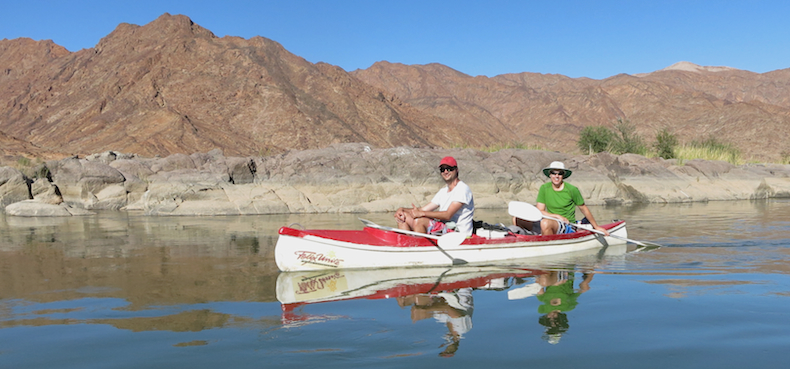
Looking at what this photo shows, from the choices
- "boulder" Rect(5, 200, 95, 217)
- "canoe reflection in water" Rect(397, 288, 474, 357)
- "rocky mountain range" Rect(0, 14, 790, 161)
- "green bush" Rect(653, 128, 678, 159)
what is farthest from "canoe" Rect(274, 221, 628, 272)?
"rocky mountain range" Rect(0, 14, 790, 161)

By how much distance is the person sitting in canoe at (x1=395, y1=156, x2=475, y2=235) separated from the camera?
26.5 ft

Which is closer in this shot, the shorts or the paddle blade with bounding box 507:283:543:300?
the paddle blade with bounding box 507:283:543:300

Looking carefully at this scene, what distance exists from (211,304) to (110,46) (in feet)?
232

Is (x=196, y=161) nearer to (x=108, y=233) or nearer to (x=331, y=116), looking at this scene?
(x=108, y=233)

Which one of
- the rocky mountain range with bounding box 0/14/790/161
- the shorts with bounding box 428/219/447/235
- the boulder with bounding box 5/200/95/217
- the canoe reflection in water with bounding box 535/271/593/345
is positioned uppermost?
the rocky mountain range with bounding box 0/14/790/161

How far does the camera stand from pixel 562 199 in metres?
9.55

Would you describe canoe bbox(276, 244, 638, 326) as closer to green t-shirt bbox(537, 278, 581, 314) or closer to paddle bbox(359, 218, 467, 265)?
green t-shirt bbox(537, 278, 581, 314)

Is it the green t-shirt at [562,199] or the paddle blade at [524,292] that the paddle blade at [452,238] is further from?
the green t-shirt at [562,199]

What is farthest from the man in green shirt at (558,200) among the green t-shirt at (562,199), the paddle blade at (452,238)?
the paddle blade at (452,238)

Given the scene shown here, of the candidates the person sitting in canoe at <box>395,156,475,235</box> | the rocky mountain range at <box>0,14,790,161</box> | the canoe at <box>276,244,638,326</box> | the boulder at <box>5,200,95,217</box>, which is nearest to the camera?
the canoe at <box>276,244,638,326</box>

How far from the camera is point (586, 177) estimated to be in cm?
2294

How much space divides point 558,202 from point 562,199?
0.27ft

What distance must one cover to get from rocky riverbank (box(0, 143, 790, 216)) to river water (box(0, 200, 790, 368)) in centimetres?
898

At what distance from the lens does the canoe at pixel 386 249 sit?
7.89 metres
